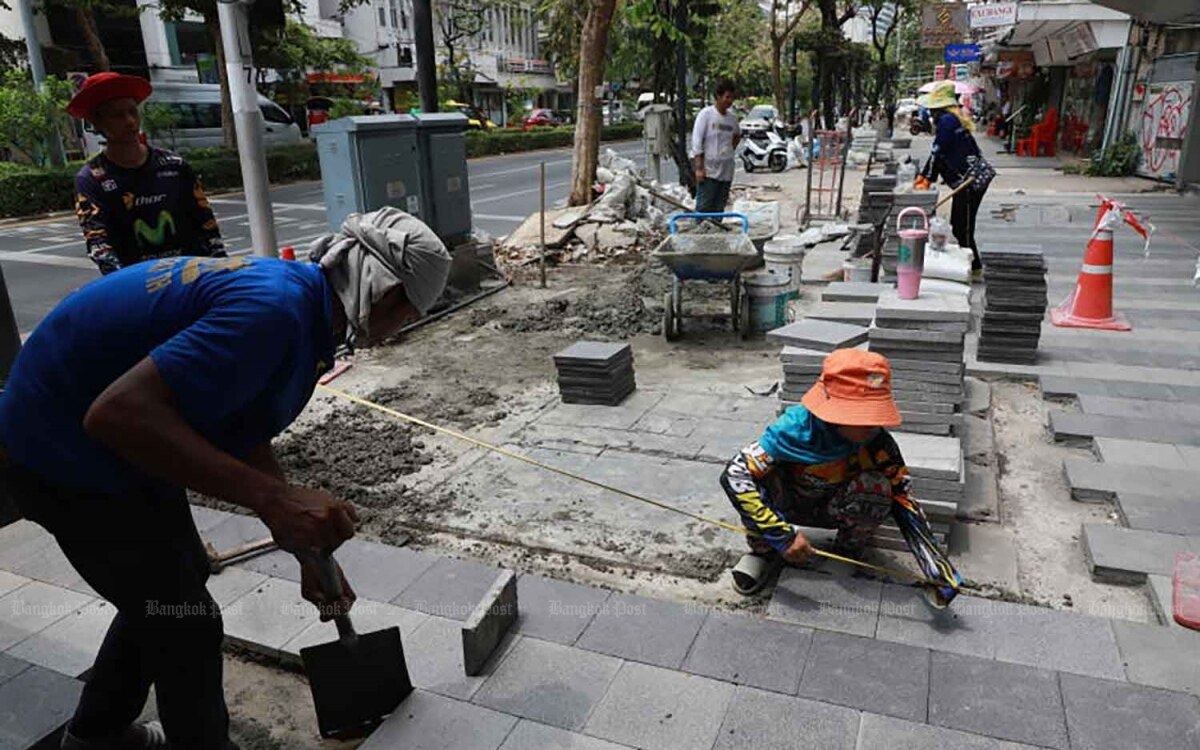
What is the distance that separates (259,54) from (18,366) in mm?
29299

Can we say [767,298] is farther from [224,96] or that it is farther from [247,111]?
[224,96]

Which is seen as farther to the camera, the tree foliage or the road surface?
the tree foliage

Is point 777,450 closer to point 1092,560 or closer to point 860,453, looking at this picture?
point 860,453

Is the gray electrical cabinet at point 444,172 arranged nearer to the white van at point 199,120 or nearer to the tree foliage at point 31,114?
the tree foliage at point 31,114

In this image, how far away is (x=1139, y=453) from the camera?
4535 mm

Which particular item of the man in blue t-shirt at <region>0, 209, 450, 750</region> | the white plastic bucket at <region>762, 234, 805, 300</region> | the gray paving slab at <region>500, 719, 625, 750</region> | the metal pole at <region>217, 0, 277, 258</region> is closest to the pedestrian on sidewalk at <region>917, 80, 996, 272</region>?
the white plastic bucket at <region>762, 234, 805, 300</region>

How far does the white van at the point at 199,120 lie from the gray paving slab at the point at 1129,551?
26.0 meters

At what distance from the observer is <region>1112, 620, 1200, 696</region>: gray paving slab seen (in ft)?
9.11

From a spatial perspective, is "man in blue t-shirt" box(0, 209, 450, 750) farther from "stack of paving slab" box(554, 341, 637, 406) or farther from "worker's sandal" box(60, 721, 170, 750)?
"stack of paving slab" box(554, 341, 637, 406)

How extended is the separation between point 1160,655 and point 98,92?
15.5 feet

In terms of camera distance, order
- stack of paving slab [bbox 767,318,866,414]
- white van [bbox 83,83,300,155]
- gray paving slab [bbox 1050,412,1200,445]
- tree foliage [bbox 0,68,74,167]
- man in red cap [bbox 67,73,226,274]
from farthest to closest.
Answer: white van [bbox 83,83,300,155], tree foliage [bbox 0,68,74,167], gray paving slab [bbox 1050,412,1200,445], stack of paving slab [bbox 767,318,866,414], man in red cap [bbox 67,73,226,274]

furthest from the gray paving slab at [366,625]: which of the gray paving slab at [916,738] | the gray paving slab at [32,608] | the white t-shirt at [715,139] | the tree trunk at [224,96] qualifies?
the tree trunk at [224,96]

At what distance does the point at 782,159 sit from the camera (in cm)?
2405

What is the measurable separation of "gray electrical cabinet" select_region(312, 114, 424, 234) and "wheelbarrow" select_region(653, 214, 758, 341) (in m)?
2.88
